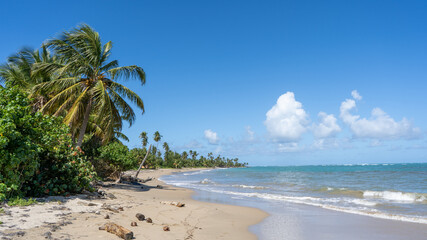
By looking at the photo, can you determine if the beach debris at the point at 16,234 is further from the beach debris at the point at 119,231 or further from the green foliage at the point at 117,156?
the green foliage at the point at 117,156

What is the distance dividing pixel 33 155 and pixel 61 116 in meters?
3.00

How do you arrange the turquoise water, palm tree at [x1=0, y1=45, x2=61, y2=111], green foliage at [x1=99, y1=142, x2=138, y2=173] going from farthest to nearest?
1. green foliage at [x1=99, y1=142, x2=138, y2=173]
2. palm tree at [x1=0, y1=45, x2=61, y2=111]
3. the turquoise water

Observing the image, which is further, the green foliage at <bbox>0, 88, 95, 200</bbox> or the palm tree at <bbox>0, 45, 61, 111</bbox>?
the palm tree at <bbox>0, 45, 61, 111</bbox>

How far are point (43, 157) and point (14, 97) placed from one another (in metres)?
2.59

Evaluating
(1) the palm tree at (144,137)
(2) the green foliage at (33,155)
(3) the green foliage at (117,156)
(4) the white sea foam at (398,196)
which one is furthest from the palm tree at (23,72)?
(1) the palm tree at (144,137)

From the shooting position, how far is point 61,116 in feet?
32.9

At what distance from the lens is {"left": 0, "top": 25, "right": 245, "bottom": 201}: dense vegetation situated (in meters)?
7.18

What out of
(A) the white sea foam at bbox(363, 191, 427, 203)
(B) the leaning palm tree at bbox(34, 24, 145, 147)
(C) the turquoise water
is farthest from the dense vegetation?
(A) the white sea foam at bbox(363, 191, 427, 203)

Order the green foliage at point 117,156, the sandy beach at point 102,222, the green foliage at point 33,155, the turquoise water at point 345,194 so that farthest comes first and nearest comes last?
the green foliage at point 117,156, the turquoise water at point 345,194, the green foliage at point 33,155, the sandy beach at point 102,222

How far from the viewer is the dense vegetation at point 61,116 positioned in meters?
7.18

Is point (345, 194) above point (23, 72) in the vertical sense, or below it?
below

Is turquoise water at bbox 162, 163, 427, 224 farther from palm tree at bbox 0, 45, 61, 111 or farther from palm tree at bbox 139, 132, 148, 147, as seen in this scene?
palm tree at bbox 139, 132, 148, 147

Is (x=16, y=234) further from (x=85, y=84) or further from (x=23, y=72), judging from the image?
(x=23, y=72)

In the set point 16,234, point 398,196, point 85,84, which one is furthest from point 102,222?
point 398,196
